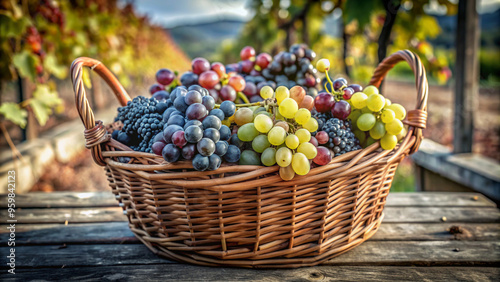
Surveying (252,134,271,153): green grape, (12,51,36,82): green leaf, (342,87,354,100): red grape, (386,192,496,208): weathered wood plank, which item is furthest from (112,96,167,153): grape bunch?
(12,51,36,82): green leaf

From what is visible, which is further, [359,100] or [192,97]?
[359,100]

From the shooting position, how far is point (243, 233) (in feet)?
2.63

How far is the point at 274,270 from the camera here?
854mm

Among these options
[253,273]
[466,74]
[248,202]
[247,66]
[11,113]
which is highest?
[466,74]

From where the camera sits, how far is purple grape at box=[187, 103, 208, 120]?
2.48 ft

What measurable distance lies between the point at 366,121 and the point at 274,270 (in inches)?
17.9

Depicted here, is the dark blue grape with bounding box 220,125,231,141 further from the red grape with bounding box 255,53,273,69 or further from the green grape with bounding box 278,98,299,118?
the red grape with bounding box 255,53,273,69

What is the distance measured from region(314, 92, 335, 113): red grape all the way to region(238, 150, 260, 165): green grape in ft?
0.84

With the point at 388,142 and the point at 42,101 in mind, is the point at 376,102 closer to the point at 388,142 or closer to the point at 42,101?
the point at 388,142

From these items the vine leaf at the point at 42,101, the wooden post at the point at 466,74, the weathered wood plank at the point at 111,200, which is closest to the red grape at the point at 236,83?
the weathered wood plank at the point at 111,200

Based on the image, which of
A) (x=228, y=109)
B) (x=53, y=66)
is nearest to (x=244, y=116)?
(x=228, y=109)

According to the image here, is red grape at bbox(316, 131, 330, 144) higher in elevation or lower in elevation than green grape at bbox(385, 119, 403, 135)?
lower

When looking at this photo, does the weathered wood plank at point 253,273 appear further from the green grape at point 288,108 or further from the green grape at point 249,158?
the green grape at point 288,108

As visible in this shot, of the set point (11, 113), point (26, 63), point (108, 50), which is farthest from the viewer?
point (108, 50)
